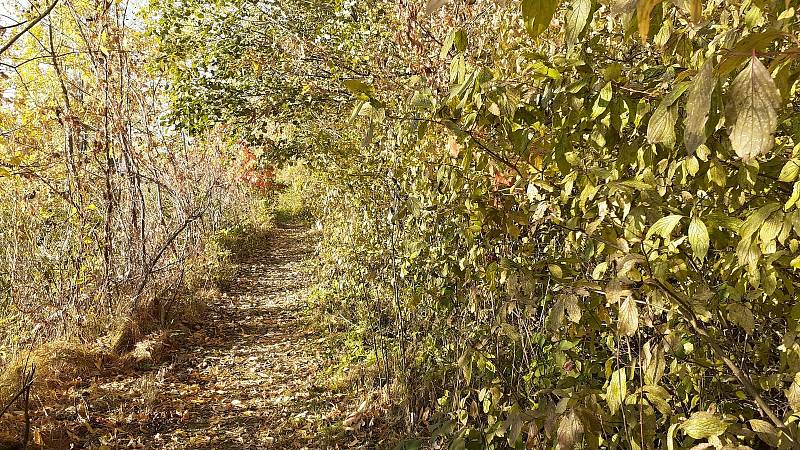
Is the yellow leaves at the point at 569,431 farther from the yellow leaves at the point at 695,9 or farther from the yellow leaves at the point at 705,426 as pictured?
the yellow leaves at the point at 695,9

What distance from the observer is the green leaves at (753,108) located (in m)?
0.68

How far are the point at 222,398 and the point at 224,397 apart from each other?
22 millimetres

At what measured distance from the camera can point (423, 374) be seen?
3.72 metres

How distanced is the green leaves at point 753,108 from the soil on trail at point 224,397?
11.0 feet

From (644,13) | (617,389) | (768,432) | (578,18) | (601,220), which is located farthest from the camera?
(601,220)

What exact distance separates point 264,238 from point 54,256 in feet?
21.9

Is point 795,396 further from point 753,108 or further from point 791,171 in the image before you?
point 753,108

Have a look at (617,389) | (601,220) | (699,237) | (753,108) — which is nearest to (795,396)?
(617,389)

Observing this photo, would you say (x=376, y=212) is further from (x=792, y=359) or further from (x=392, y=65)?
(x=792, y=359)

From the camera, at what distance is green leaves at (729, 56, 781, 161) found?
26.7 inches

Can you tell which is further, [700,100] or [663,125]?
[663,125]

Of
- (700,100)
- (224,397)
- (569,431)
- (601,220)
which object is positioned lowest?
(224,397)

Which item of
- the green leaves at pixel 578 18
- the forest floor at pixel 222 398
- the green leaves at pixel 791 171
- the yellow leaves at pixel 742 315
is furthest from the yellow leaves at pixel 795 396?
the forest floor at pixel 222 398

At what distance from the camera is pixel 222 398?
4.57m
